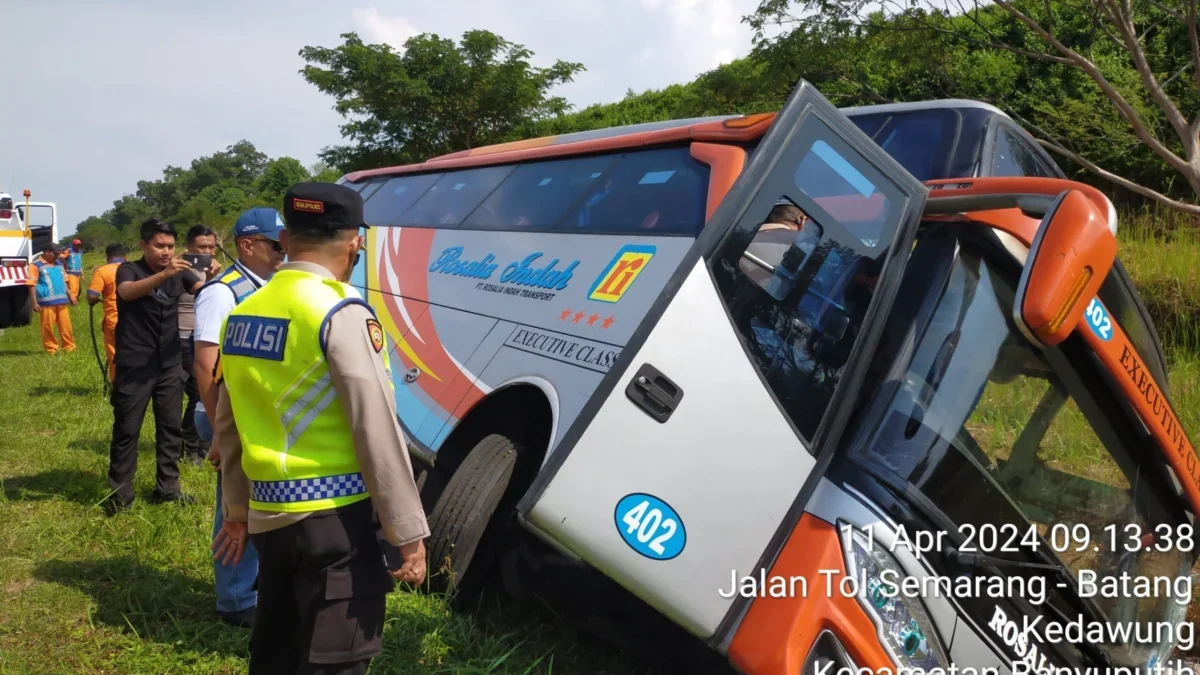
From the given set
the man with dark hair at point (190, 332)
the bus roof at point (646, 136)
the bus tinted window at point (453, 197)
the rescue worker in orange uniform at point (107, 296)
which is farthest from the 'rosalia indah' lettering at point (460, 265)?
the rescue worker in orange uniform at point (107, 296)

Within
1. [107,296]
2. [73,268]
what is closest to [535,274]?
[107,296]

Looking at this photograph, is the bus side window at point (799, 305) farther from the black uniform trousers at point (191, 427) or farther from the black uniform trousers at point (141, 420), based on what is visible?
the black uniform trousers at point (191, 427)

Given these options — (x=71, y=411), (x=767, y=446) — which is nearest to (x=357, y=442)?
(x=767, y=446)

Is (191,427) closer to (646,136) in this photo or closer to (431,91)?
(646,136)

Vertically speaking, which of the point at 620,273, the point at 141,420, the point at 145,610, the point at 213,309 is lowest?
the point at 145,610

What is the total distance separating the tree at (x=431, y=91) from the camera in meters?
18.8

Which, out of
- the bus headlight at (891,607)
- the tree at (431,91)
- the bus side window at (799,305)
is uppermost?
the tree at (431,91)

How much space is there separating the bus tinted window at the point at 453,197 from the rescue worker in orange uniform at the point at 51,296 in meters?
7.86

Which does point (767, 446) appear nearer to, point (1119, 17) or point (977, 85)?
point (1119, 17)

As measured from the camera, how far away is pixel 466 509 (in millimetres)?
3346

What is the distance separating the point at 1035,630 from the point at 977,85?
10.3m

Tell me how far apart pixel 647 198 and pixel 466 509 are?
1677 millimetres

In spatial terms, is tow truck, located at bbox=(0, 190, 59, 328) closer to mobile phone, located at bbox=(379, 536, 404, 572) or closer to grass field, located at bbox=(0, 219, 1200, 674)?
grass field, located at bbox=(0, 219, 1200, 674)

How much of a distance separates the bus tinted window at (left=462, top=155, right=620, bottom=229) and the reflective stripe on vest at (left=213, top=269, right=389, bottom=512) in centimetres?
246
